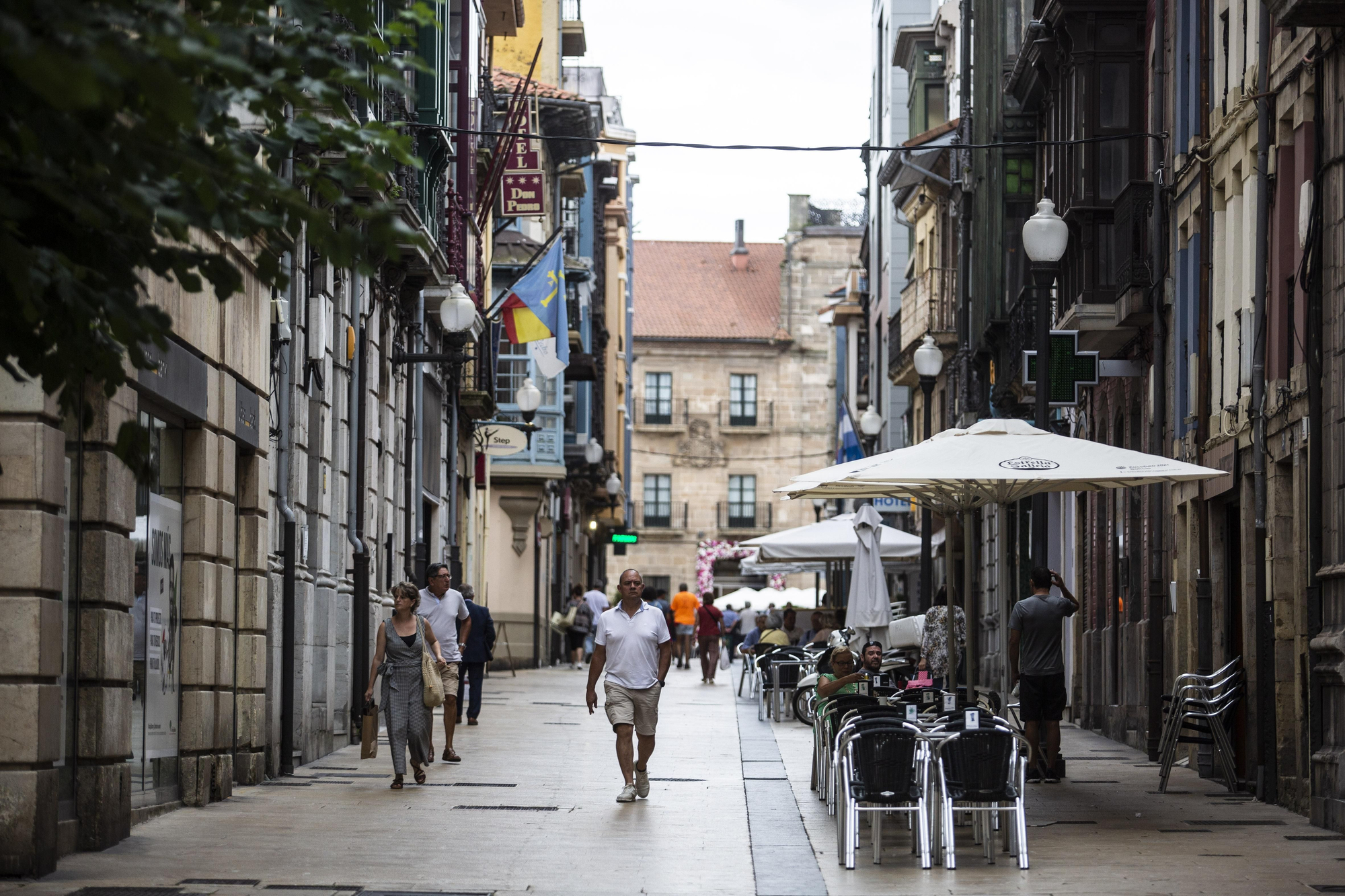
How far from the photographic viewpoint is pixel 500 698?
31.4m

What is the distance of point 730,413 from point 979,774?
260ft

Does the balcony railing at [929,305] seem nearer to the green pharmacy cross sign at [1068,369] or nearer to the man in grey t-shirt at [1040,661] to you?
the green pharmacy cross sign at [1068,369]

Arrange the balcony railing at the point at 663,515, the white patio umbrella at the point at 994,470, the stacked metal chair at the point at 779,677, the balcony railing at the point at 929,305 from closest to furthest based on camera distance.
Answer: the white patio umbrella at the point at 994,470 < the stacked metal chair at the point at 779,677 < the balcony railing at the point at 929,305 < the balcony railing at the point at 663,515

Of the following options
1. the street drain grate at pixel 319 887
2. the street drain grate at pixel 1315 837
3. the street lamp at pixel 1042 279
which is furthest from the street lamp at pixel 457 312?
the street drain grate at pixel 319 887

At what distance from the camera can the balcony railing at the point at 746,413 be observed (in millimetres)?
90812

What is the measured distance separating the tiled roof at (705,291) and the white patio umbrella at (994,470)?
7504 centimetres

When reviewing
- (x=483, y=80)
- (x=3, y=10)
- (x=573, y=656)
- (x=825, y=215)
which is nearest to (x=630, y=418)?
(x=825, y=215)

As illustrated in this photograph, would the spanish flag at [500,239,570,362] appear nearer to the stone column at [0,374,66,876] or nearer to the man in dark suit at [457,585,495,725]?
the man in dark suit at [457,585,495,725]

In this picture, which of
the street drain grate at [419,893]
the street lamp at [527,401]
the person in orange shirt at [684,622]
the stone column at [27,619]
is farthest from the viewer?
the person in orange shirt at [684,622]

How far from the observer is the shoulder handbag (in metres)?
16.8

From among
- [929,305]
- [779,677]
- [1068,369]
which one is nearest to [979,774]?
[1068,369]

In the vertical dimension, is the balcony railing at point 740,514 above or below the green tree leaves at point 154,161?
above

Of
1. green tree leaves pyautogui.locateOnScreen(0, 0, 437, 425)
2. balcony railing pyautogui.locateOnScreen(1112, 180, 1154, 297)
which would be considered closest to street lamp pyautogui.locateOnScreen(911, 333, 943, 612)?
balcony railing pyautogui.locateOnScreen(1112, 180, 1154, 297)

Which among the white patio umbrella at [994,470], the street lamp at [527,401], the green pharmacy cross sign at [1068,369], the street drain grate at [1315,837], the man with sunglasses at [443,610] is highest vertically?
the street lamp at [527,401]
